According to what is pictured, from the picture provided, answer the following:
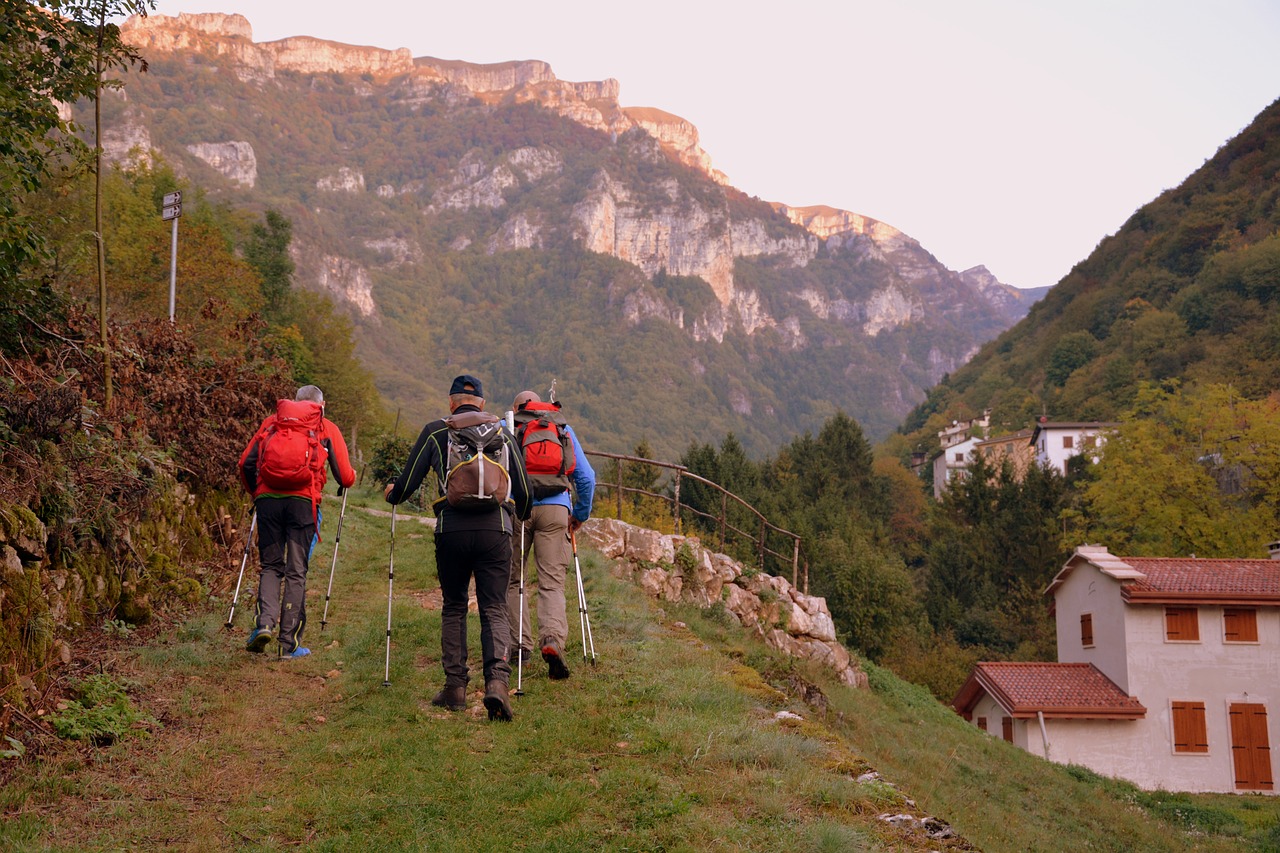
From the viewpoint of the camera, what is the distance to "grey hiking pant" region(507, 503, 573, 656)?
8656 mm

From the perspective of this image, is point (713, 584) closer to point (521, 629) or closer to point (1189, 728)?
point (521, 629)

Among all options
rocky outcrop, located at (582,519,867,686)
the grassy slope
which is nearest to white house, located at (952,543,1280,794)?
rocky outcrop, located at (582,519,867,686)

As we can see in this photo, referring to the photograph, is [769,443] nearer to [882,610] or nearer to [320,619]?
[882,610]

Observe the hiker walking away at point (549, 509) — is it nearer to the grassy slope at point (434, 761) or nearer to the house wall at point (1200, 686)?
the grassy slope at point (434, 761)

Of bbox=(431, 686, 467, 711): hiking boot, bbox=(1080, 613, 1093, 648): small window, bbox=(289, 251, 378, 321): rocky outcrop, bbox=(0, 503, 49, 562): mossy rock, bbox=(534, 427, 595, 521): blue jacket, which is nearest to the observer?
bbox=(0, 503, 49, 562): mossy rock

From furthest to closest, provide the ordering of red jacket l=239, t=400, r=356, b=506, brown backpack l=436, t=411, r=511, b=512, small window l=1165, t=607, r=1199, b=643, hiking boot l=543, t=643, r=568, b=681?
1. small window l=1165, t=607, r=1199, b=643
2. red jacket l=239, t=400, r=356, b=506
3. hiking boot l=543, t=643, r=568, b=681
4. brown backpack l=436, t=411, r=511, b=512

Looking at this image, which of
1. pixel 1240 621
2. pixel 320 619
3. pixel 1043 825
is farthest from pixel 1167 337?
pixel 320 619

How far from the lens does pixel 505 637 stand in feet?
25.2

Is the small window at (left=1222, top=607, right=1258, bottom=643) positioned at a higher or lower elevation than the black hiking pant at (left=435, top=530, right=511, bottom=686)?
lower

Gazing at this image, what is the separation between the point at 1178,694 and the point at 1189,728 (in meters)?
1.05

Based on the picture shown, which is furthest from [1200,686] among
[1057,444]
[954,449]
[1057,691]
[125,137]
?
[125,137]

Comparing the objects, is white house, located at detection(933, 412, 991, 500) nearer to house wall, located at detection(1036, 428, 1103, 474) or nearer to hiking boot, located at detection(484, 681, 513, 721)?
house wall, located at detection(1036, 428, 1103, 474)

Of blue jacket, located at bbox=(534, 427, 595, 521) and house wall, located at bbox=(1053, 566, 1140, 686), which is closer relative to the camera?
blue jacket, located at bbox=(534, 427, 595, 521)

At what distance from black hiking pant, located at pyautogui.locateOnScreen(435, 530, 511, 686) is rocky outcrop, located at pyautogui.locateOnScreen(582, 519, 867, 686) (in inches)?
278
